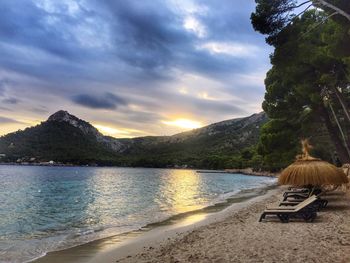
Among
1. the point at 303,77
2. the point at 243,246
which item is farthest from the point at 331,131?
the point at 243,246

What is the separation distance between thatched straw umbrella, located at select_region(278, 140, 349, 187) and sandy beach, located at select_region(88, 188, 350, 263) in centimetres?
429

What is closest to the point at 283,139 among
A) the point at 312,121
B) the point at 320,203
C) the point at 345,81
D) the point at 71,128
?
the point at 312,121

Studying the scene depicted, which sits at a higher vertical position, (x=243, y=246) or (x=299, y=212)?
(x=299, y=212)

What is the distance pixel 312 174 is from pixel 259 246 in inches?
371

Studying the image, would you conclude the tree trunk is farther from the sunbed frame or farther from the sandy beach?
the sandy beach

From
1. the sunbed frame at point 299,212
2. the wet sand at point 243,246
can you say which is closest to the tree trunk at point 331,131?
the wet sand at point 243,246

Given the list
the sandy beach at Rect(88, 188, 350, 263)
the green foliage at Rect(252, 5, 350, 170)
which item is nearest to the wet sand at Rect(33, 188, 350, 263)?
the sandy beach at Rect(88, 188, 350, 263)

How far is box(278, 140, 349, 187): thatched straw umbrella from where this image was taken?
17.8 meters

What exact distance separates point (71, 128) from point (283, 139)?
179 meters

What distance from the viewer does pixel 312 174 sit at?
17938mm

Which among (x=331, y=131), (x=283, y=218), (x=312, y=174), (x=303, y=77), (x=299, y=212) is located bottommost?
(x=283, y=218)

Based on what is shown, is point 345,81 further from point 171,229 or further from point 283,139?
point 171,229

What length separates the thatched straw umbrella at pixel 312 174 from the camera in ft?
58.5

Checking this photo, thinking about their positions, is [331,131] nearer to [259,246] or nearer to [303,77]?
[303,77]
